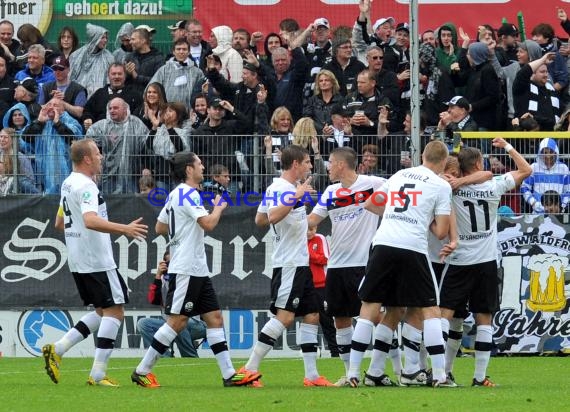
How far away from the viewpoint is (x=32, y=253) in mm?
18453

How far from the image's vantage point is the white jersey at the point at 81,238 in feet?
41.5

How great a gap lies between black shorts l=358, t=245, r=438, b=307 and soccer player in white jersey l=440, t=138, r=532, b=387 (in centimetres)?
92

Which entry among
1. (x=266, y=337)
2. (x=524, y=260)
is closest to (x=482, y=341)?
(x=266, y=337)

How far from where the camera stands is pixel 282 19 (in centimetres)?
2166

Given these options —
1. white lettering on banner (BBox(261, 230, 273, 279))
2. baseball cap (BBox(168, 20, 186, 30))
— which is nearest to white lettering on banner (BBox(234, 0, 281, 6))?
baseball cap (BBox(168, 20, 186, 30))

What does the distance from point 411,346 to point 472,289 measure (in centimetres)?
90

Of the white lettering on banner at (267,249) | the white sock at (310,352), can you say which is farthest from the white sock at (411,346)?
the white lettering on banner at (267,249)

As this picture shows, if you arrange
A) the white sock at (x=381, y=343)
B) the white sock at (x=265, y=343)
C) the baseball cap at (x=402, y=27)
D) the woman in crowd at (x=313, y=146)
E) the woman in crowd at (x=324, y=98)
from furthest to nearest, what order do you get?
the baseball cap at (x=402, y=27) → the woman in crowd at (x=324, y=98) → the woman in crowd at (x=313, y=146) → the white sock at (x=265, y=343) → the white sock at (x=381, y=343)

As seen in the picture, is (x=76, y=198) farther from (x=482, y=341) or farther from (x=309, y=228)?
(x=482, y=341)

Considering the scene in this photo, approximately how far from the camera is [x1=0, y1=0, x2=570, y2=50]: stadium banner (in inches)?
848

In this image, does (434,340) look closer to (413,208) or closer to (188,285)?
(413,208)

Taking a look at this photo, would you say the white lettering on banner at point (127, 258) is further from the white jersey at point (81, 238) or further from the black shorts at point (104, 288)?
the black shorts at point (104, 288)

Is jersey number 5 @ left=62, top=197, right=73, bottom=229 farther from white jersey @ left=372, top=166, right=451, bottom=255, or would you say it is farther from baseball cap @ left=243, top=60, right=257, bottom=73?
baseball cap @ left=243, top=60, right=257, bottom=73

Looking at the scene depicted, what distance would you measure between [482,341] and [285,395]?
7.68 ft
